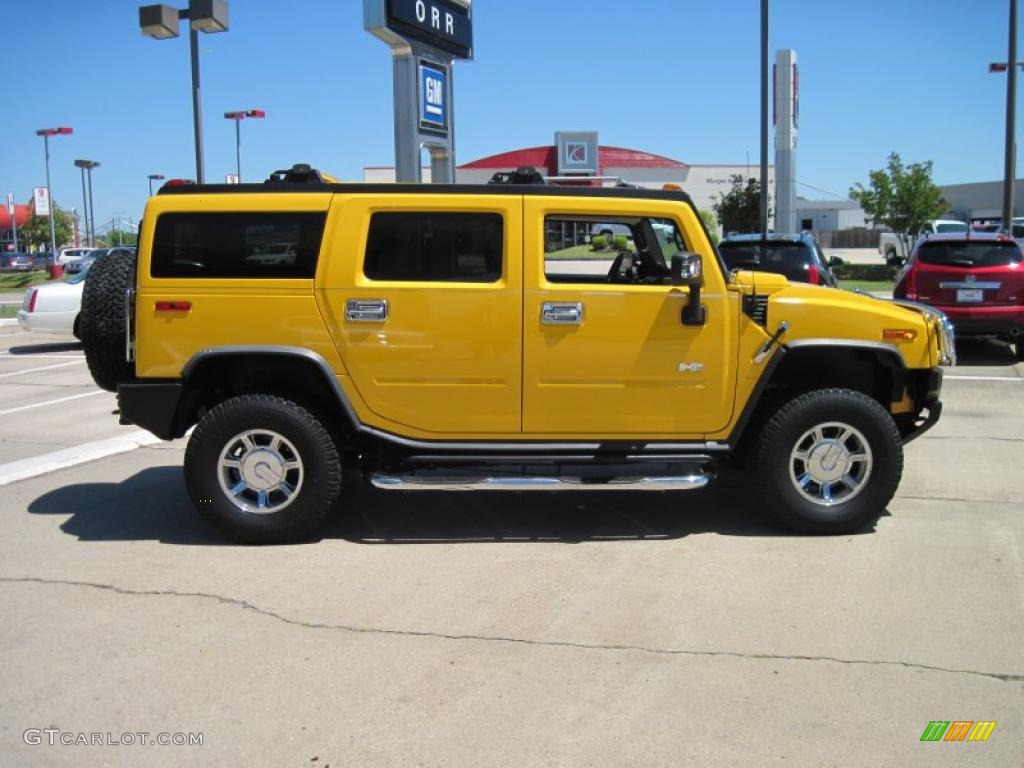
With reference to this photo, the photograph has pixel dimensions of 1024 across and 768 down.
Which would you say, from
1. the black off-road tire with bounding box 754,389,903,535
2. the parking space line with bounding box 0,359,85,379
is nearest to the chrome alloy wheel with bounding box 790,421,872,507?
the black off-road tire with bounding box 754,389,903,535

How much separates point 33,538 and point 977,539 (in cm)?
550

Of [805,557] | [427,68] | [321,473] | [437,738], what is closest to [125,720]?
[437,738]

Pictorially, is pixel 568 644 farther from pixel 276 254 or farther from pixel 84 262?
pixel 84 262

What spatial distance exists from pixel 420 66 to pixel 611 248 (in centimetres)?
978

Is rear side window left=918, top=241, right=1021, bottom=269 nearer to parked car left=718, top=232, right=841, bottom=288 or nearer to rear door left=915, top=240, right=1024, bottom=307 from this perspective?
rear door left=915, top=240, right=1024, bottom=307

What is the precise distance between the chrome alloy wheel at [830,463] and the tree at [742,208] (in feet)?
98.4

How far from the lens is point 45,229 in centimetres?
6781

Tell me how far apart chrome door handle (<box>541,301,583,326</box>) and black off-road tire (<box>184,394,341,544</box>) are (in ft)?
4.57

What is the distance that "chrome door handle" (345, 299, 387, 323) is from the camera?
5309 mm

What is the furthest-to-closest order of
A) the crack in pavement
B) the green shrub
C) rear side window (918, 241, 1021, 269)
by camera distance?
the green shrub
rear side window (918, 241, 1021, 269)
the crack in pavement

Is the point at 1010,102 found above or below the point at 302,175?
above

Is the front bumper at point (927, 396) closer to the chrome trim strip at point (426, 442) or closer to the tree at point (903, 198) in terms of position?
the chrome trim strip at point (426, 442)

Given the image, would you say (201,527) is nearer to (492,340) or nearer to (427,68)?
(492,340)

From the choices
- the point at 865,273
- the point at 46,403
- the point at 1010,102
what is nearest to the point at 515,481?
the point at 46,403
